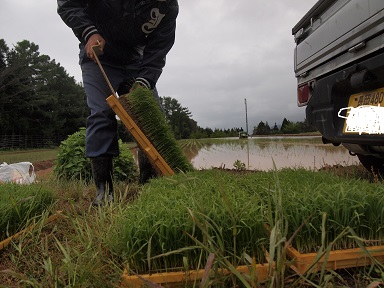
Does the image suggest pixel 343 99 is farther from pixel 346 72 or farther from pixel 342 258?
pixel 342 258

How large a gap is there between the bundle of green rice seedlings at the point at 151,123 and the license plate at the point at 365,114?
132 cm

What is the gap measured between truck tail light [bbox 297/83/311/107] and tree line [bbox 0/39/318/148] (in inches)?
1118

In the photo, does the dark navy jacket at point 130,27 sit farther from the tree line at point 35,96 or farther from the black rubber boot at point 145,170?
the tree line at point 35,96

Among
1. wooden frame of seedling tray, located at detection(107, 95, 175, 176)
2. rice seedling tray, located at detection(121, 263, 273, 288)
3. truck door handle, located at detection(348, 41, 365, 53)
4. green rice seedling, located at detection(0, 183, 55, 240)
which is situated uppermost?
truck door handle, located at detection(348, 41, 365, 53)

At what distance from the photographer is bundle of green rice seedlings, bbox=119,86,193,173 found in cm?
262

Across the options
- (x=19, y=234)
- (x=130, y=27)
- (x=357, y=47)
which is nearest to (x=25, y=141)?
(x=130, y=27)

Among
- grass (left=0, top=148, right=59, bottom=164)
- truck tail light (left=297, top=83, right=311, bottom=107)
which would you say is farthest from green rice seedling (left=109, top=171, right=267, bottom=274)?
grass (left=0, top=148, right=59, bottom=164)

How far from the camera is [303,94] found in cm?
323

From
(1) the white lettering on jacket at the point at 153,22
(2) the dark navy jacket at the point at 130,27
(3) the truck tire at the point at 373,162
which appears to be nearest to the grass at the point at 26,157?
(2) the dark navy jacket at the point at 130,27

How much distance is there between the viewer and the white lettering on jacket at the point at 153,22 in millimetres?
2779

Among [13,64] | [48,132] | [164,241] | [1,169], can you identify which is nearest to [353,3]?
[164,241]

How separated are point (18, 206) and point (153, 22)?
1888 millimetres

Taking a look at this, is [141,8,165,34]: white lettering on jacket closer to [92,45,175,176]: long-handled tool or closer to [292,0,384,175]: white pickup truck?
[92,45,175,176]: long-handled tool

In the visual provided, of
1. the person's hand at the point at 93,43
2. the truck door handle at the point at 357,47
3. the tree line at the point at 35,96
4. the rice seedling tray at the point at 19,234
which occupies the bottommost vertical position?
the rice seedling tray at the point at 19,234
